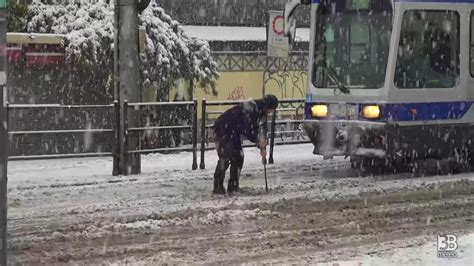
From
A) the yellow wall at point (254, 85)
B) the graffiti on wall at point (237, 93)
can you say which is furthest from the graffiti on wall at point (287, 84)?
the graffiti on wall at point (237, 93)

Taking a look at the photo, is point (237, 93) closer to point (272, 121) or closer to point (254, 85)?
point (254, 85)

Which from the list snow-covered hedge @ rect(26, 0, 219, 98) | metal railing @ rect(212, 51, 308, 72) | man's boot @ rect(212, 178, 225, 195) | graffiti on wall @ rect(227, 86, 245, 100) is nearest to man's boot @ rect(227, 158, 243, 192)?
man's boot @ rect(212, 178, 225, 195)

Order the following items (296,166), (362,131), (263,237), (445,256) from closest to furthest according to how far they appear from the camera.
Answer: (445,256) → (263,237) → (362,131) → (296,166)

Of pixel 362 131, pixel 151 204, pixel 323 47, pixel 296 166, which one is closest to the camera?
pixel 151 204

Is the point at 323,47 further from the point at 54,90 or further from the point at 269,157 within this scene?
the point at 54,90

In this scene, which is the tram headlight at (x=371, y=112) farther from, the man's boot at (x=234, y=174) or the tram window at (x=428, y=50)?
the man's boot at (x=234, y=174)

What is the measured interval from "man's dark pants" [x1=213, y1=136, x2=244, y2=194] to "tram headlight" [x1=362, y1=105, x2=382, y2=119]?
2.52 metres

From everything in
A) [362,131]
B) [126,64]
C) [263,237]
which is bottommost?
[263,237]

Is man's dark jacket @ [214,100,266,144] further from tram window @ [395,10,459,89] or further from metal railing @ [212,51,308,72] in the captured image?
metal railing @ [212,51,308,72]

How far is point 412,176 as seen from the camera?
1299 centimetres

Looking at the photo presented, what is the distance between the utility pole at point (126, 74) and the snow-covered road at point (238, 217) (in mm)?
431

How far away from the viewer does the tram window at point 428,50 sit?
40.3 feet

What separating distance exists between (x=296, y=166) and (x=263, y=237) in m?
5.92

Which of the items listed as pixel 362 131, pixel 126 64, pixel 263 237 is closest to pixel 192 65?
pixel 126 64
